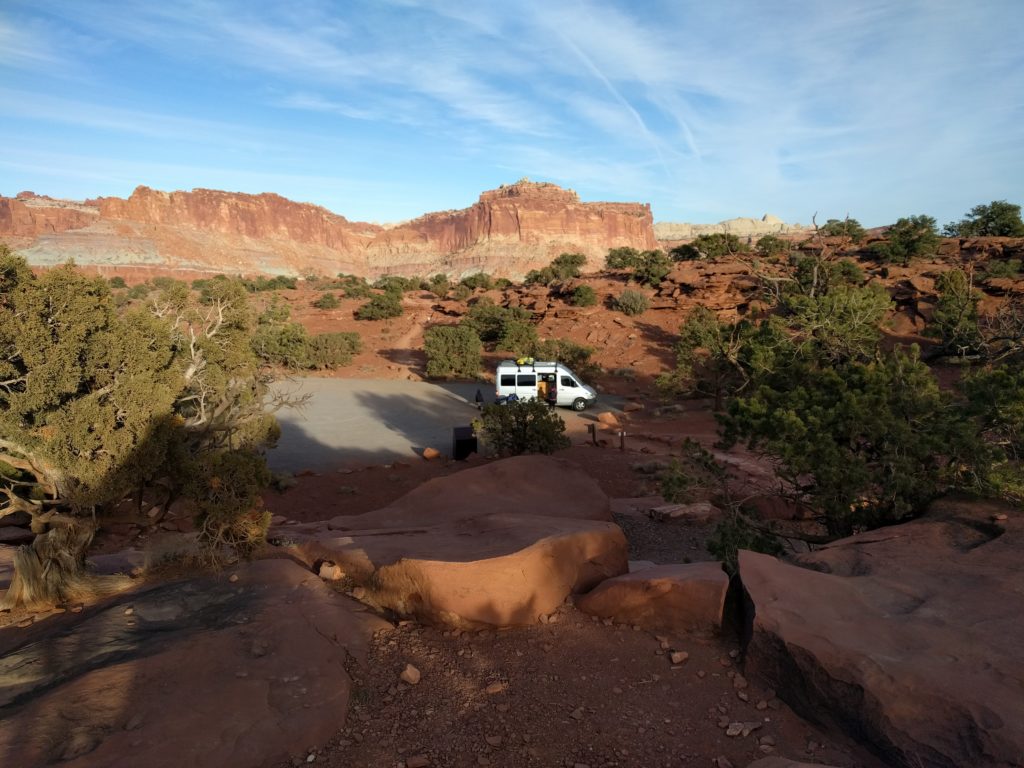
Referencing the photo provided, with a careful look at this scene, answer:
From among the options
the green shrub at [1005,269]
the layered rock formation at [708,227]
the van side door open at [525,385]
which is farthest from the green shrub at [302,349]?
the layered rock formation at [708,227]

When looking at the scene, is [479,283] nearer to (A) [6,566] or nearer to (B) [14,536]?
(B) [14,536]

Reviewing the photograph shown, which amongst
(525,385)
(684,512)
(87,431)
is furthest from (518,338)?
(87,431)

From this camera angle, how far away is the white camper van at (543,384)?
65.8ft

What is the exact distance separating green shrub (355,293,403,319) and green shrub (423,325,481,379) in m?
14.0

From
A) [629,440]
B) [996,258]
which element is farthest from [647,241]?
[629,440]

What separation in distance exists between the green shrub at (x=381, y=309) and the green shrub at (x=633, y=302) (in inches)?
700

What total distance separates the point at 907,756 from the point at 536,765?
2.09 metres

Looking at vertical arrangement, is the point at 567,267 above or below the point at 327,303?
above

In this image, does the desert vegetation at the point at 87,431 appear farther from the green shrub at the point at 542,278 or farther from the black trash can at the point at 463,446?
the green shrub at the point at 542,278

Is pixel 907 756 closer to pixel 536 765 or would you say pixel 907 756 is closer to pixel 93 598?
pixel 536 765

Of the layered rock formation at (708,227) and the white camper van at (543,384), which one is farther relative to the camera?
the layered rock formation at (708,227)

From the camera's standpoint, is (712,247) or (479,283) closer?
(712,247)

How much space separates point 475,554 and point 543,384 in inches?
563

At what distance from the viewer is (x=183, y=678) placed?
3.94m
